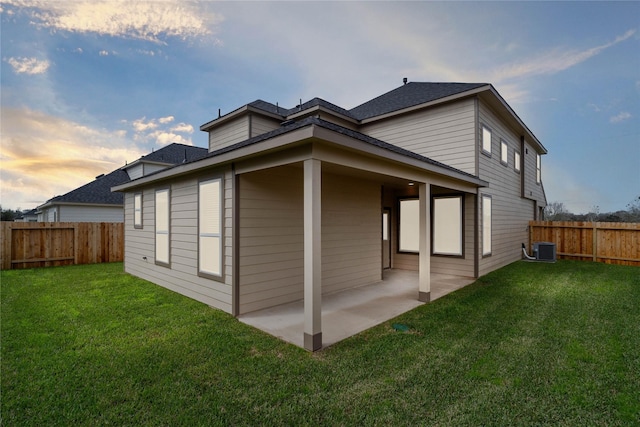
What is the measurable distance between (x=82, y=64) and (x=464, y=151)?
11.7m

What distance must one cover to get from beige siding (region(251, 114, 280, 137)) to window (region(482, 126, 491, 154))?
6419 millimetres

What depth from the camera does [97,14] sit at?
6.66 metres

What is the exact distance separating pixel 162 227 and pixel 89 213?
12.7m

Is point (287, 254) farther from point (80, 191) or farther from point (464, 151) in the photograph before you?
point (80, 191)

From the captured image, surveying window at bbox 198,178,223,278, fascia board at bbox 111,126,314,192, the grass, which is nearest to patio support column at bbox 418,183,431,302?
the grass

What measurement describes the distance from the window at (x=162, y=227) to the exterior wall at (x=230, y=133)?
3274 mm

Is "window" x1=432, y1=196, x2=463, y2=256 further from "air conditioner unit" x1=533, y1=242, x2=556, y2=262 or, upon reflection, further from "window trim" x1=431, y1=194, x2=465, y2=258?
"air conditioner unit" x1=533, y1=242, x2=556, y2=262

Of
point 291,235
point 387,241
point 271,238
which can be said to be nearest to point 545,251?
point 387,241

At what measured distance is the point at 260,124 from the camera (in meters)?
9.26

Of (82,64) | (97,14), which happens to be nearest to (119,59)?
(82,64)

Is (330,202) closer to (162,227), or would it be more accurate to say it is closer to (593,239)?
(162,227)

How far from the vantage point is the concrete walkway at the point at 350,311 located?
4.17 metres

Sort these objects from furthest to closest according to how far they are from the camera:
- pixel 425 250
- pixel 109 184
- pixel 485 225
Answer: pixel 109 184 → pixel 485 225 → pixel 425 250

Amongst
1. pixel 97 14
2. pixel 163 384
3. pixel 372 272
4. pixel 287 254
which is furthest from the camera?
pixel 372 272
